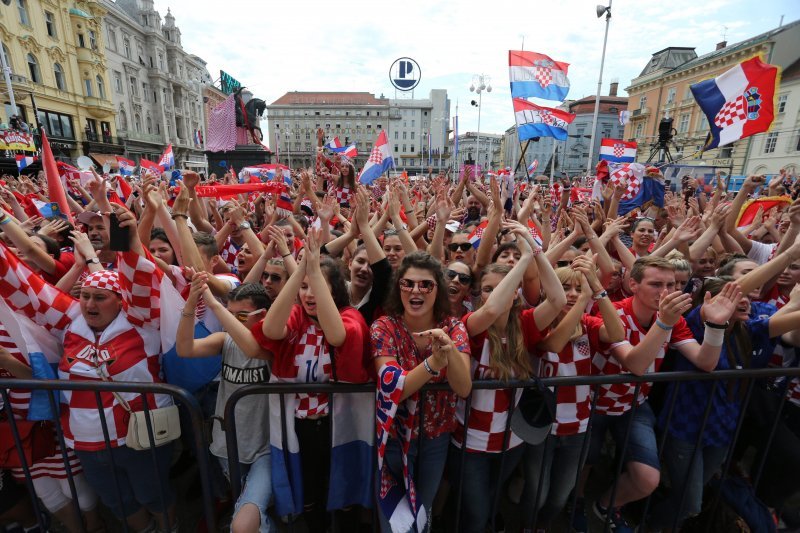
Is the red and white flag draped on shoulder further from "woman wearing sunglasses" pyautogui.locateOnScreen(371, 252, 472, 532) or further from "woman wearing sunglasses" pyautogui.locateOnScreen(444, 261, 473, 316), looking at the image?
"woman wearing sunglasses" pyautogui.locateOnScreen(444, 261, 473, 316)

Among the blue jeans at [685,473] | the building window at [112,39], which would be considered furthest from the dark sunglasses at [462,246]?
the building window at [112,39]

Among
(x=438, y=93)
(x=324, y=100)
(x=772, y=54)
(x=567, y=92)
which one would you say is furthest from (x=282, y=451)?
(x=324, y=100)

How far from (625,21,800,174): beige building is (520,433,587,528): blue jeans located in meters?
29.1

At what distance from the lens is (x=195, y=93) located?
5828cm

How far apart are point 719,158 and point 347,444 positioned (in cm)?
4467

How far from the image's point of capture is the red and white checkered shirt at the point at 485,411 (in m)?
2.22

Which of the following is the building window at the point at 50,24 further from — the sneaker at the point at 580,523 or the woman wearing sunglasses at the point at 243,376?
the sneaker at the point at 580,523

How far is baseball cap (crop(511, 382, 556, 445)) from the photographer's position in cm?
214

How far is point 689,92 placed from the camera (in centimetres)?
4088

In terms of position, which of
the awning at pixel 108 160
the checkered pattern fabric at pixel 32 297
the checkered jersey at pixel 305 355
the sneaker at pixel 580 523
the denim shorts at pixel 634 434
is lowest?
the sneaker at pixel 580 523

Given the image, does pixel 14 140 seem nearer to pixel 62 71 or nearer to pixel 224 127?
pixel 224 127

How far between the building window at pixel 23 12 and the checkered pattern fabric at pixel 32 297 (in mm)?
44131

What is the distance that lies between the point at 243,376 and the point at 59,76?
47.8 metres

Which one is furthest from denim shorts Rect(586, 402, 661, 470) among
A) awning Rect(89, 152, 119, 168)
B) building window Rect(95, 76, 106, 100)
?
building window Rect(95, 76, 106, 100)
